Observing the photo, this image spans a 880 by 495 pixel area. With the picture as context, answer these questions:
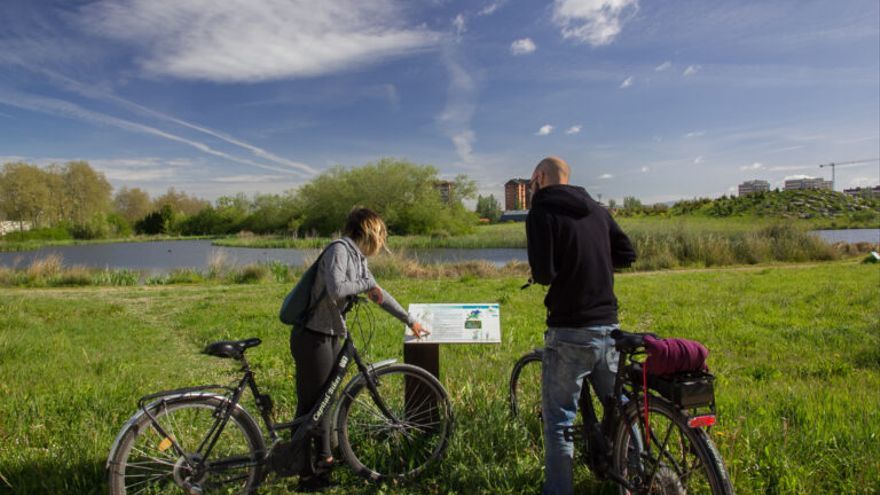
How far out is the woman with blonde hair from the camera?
3.23 meters

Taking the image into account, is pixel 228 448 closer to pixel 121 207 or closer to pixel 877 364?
pixel 877 364

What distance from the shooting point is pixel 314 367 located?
3.34 m

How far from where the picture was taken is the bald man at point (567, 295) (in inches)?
106

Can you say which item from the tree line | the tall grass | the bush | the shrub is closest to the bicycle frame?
the shrub

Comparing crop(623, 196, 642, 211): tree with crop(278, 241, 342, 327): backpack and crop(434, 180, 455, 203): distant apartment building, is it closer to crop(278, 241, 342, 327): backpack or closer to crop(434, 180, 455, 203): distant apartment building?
crop(434, 180, 455, 203): distant apartment building

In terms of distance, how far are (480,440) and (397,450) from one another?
58cm

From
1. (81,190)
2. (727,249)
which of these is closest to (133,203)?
(81,190)

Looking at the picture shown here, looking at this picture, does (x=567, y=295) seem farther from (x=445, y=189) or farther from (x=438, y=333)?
Answer: (x=445, y=189)

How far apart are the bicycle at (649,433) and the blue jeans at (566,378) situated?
0.06 metres

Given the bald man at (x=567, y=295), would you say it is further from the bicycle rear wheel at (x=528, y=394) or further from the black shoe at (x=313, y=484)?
the black shoe at (x=313, y=484)

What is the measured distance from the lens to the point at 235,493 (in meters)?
3.18

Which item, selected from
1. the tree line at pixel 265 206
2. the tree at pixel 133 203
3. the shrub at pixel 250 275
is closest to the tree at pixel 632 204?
the tree line at pixel 265 206

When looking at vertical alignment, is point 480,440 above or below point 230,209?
below

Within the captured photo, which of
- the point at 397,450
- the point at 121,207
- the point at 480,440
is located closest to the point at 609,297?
the point at 480,440
